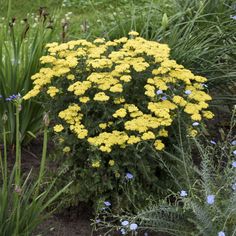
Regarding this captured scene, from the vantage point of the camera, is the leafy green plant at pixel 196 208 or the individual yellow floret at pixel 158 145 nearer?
the leafy green plant at pixel 196 208

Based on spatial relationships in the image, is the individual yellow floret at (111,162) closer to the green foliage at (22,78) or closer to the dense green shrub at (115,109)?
the dense green shrub at (115,109)

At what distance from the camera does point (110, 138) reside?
263 centimetres

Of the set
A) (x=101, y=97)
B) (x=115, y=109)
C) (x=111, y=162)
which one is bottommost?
(x=111, y=162)

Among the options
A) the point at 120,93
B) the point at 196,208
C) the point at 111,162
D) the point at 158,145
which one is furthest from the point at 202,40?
the point at 196,208

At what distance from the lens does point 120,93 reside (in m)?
2.80

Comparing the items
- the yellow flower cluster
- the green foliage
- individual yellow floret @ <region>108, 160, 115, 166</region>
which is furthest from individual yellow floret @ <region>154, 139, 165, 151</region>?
the green foliage

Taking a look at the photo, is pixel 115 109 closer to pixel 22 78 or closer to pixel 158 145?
pixel 158 145

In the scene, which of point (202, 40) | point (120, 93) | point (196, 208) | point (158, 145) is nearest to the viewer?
point (196, 208)

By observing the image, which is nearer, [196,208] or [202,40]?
[196,208]

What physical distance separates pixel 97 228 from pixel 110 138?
0.58 metres

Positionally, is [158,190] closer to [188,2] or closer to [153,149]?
[153,149]

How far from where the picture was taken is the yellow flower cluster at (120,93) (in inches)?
105

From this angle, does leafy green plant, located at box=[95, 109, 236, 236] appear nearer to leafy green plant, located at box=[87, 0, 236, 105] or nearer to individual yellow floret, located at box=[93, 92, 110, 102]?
individual yellow floret, located at box=[93, 92, 110, 102]

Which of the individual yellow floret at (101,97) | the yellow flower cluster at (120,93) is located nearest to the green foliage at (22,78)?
the yellow flower cluster at (120,93)
